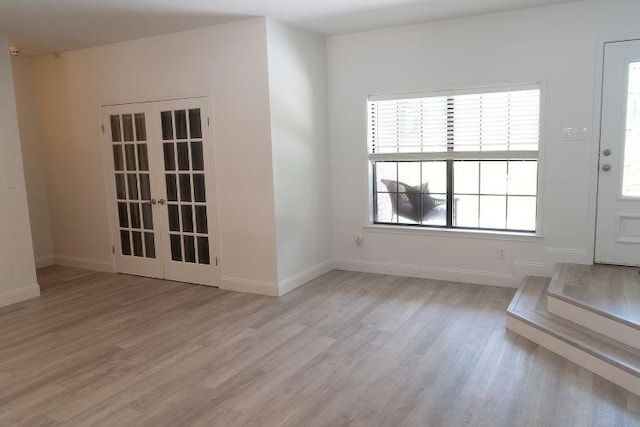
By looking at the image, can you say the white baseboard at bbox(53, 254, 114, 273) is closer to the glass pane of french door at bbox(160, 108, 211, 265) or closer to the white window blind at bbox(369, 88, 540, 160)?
the glass pane of french door at bbox(160, 108, 211, 265)

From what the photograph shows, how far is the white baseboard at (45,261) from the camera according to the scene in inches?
251

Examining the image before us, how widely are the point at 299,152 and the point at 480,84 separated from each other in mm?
1907

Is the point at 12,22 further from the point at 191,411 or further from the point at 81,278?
the point at 191,411

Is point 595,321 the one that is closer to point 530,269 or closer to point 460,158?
point 530,269

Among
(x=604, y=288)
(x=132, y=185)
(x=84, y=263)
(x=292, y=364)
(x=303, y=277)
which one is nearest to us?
(x=292, y=364)

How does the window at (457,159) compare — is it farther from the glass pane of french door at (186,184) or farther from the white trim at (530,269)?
the glass pane of french door at (186,184)

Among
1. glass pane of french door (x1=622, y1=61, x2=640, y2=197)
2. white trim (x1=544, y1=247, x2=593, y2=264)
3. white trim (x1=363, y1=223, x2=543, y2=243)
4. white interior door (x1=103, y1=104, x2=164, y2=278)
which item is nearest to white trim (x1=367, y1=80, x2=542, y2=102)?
glass pane of french door (x1=622, y1=61, x2=640, y2=197)

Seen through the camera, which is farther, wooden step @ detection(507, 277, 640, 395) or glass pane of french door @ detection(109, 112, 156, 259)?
glass pane of french door @ detection(109, 112, 156, 259)

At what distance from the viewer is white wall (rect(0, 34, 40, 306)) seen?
15.8 feet

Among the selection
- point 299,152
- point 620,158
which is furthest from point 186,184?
point 620,158

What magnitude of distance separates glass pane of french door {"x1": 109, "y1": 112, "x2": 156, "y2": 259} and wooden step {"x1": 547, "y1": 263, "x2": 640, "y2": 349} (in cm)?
418

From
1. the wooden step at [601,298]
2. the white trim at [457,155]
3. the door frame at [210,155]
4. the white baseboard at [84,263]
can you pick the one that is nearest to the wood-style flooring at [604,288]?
the wooden step at [601,298]

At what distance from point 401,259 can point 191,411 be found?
317cm

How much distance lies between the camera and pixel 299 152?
5137 millimetres
